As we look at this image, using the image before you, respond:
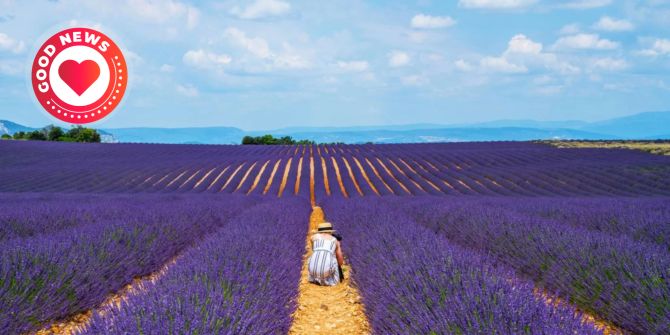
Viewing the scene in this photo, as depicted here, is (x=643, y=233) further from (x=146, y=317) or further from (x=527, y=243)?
(x=146, y=317)

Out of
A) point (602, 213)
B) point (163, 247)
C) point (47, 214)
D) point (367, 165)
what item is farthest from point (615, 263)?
point (367, 165)

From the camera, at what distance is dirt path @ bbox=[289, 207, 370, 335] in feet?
12.8

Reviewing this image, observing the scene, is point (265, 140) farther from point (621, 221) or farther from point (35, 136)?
point (621, 221)

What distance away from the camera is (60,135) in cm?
5559

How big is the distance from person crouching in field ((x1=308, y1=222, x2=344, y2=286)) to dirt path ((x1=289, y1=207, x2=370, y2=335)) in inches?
3.7

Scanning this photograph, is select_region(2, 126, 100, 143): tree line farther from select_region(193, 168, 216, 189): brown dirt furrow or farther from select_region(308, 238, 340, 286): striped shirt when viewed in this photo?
select_region(308, 238, 340, 286): striped shirt

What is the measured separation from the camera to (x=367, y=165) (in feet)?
89.5

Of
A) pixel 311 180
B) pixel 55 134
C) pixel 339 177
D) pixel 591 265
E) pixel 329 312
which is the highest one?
pixel 55 134

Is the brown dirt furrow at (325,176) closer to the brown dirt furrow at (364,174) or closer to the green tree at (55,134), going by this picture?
the brown dirt furrow at (364,174)

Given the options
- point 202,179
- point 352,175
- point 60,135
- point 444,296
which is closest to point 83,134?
point 60,135

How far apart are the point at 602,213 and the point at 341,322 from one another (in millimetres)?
5424

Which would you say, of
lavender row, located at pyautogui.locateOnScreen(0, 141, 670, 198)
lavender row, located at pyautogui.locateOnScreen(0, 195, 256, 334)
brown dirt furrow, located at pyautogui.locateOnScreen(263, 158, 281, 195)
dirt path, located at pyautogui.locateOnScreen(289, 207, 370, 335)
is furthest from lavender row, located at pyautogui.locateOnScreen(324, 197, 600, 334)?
brown dirt furrow, located at pyautogui.locateOnScreen(263, 158, 281, 195)

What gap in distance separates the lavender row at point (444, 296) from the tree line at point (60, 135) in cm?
5809

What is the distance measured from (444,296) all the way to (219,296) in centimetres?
122
